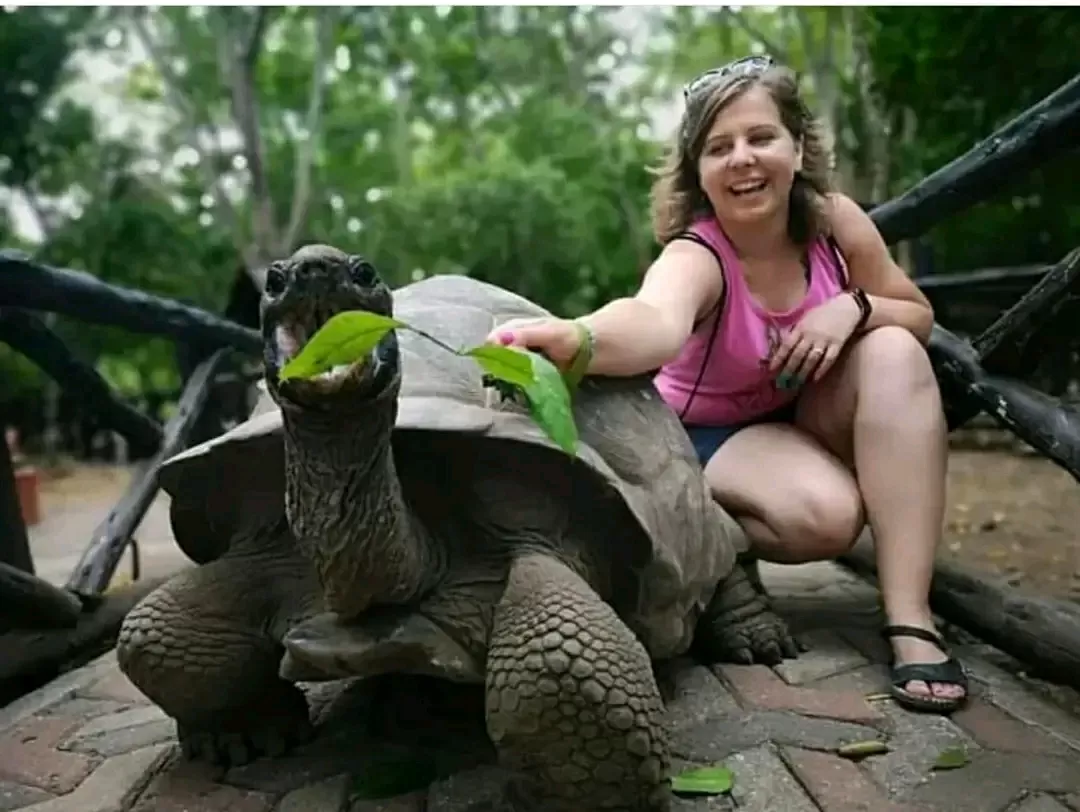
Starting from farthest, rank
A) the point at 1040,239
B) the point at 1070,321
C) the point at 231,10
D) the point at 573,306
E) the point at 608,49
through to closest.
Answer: the point at 608,49 < the point at 231,10 < the point at 573,306 < the point at 1040,239 < the point at 1070,321

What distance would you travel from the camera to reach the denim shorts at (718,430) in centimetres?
254

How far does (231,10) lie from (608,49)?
162 inches

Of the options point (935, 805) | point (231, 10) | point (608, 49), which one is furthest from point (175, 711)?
point (608, 49)

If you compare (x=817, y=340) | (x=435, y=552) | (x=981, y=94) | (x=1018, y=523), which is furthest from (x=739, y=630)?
(x=981, y=94)

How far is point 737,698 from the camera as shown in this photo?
7.01 ft

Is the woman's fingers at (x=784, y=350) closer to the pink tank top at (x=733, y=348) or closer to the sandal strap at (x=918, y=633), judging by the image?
the pink tank top at (x=733, y=348)

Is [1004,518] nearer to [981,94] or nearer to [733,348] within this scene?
[981,94]

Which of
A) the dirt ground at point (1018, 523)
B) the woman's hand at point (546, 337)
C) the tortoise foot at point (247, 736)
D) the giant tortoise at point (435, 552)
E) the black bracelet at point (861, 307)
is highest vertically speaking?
the woman's hand at point (546, 337)

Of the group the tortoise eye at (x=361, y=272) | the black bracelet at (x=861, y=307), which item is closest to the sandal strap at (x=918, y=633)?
the black bracelet at (x=861, y=307)

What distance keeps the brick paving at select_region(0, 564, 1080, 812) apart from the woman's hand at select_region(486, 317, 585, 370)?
0.65 meters

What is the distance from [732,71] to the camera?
2.32 m

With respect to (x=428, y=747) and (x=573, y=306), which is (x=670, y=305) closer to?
(x=428, y=747)

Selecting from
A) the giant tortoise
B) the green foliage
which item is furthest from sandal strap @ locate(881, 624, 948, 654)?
the green foliage

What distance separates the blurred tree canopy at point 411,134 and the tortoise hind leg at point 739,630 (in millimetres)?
3683
